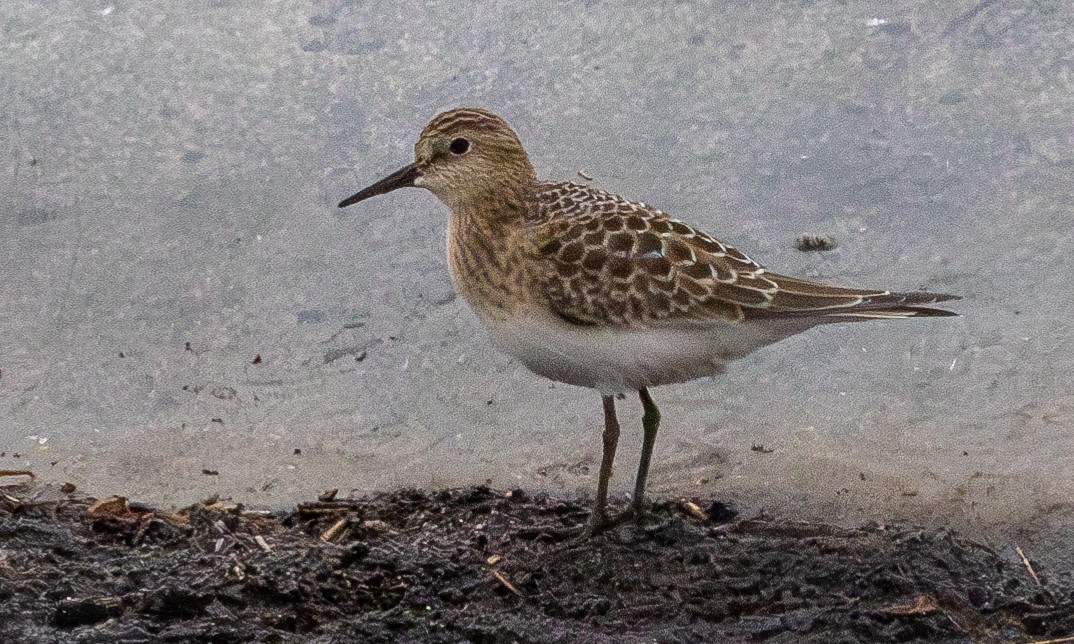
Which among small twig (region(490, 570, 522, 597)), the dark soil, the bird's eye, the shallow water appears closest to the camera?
the dark soil

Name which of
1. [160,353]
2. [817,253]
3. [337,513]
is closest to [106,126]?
[160,353]

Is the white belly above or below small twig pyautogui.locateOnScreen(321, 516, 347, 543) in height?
above

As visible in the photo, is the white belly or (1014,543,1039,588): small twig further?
the white belly

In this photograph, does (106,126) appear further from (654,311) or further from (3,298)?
(654,311)

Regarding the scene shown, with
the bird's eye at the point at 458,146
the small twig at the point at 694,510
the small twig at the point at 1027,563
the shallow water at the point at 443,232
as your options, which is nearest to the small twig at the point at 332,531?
the shallow water at the point at 443,232

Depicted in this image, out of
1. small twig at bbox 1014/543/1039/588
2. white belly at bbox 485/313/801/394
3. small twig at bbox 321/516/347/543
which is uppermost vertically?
white belly at bbox 485/313/801/394

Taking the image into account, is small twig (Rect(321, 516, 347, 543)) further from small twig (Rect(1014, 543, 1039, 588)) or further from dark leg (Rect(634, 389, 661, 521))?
small twig (Rect(1014, 543, 1039, 588))

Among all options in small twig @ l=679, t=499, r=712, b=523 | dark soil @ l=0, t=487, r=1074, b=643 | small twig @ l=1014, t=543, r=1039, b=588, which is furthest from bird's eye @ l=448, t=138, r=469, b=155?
small twig @ l=1014, t=543, r=1039, b=588

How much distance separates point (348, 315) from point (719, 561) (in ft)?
7.10

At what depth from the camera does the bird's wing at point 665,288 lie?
4.77m

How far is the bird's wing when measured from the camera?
4.77 m

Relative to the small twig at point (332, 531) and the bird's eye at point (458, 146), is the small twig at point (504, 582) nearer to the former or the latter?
the small twig at point (332, 531)

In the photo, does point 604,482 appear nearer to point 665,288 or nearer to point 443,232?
point 665,288

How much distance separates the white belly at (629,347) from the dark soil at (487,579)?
0.55 meters
